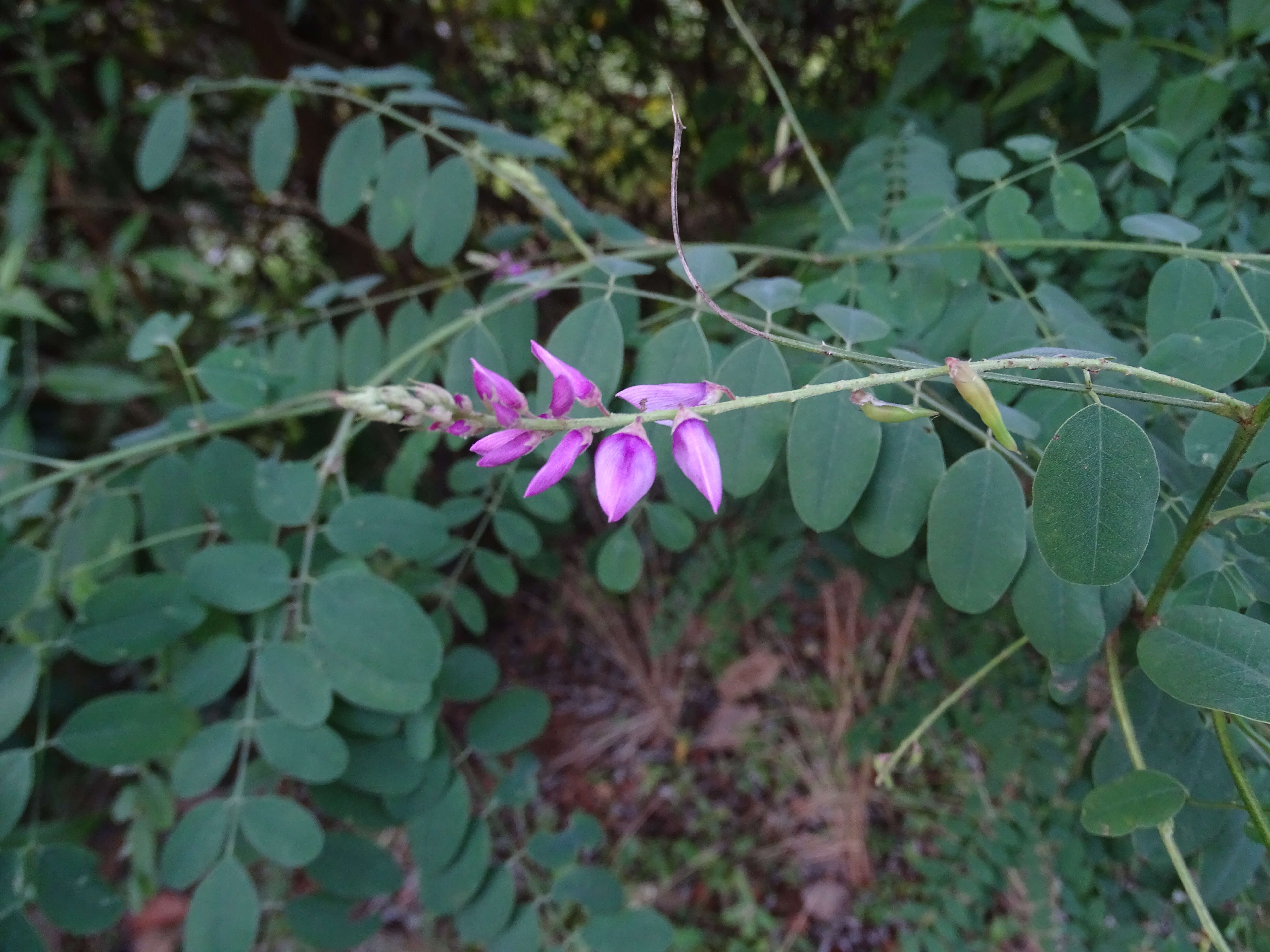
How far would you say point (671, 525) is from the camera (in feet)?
3.73

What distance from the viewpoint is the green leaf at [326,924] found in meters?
1.06

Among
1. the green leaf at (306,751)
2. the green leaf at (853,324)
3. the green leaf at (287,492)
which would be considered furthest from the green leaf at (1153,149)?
the green leaf at (306,751)

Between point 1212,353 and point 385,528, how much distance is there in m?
0.97

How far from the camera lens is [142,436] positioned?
1151 mm

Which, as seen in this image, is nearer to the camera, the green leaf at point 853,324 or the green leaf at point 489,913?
the green leaf at point 853,324

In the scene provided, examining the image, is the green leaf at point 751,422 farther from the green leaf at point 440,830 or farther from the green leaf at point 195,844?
the green leaf at point 195,844

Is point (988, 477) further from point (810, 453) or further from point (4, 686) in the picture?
point (4, 686)

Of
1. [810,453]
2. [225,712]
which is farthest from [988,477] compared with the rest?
[225,712]

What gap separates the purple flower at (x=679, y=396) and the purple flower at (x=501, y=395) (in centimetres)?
8

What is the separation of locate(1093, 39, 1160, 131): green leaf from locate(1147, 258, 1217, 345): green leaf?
0.35m

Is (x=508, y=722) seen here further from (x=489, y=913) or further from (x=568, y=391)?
(x=568, y=391)

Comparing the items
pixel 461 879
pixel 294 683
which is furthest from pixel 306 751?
pixel 461 879

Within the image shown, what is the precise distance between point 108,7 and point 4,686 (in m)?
2.11

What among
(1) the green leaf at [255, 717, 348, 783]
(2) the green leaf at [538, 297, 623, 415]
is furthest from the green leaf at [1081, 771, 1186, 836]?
(1) the green leaf at [255, 717, 348, 783]
